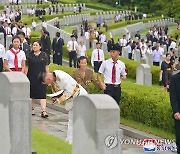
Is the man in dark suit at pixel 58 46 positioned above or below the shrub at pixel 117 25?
above

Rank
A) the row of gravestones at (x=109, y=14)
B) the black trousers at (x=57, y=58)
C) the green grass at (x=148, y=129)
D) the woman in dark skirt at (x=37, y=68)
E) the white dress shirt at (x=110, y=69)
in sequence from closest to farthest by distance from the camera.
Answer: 1. the green grass at (x=148, y=129)
2. the white dress shirt at (x=110, y=69)
3. the woman in dark skirt at (x=37, y=68)
4. the black trousers at (x=57, y=58)
5. the row of gravestones at (x=109, y=14)

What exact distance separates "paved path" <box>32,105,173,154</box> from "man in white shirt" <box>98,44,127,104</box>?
39.9 inches

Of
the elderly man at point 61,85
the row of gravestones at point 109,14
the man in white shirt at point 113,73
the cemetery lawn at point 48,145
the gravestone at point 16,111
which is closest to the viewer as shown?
the gravestone at point 16,111

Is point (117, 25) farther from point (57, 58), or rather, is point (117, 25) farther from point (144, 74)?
point (144, 74)

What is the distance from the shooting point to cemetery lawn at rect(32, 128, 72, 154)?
11.1m

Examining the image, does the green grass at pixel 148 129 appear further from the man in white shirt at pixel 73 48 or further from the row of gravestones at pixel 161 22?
the row of gravestones at pixel 161 22

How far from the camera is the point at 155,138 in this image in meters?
14.5

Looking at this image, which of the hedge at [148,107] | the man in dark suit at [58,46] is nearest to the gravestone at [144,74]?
the hedge at [148,107]

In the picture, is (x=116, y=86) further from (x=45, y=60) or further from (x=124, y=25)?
(x=124, y=25)

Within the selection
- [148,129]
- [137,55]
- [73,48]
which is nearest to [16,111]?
[148,129]

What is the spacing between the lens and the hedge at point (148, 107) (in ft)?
48.8

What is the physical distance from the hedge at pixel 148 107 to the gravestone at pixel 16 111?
17.7 ft

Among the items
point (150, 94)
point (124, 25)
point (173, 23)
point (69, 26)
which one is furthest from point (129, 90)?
point (173, 23)

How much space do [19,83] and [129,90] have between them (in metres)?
7.55
